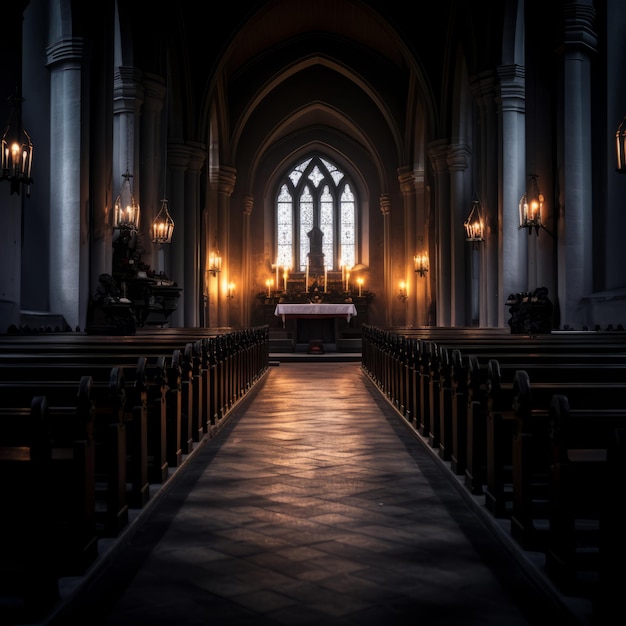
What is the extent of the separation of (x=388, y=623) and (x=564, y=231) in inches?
368

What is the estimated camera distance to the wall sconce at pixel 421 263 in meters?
21.7

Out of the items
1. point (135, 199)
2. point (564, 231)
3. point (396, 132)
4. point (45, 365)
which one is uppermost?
point (396, 132)

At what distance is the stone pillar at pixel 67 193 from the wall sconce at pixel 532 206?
252 inches

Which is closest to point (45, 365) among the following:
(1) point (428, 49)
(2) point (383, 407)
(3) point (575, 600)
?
(3) point (575, 600)

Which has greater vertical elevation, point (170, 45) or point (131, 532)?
point (170, 45)

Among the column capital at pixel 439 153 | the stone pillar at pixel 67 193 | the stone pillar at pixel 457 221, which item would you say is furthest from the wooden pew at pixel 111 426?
the column capital at pixel 439 153

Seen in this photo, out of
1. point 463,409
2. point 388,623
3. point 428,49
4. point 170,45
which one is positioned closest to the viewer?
point 388,623

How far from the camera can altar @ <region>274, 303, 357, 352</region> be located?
68.9 ft

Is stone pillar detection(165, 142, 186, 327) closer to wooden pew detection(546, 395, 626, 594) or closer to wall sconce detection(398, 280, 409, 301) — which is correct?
wall sconce detection(398, 280, 409, 301)

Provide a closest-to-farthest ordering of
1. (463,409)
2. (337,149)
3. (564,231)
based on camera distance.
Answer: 1. (463,409)
2. (564,231)
3. (337,149)

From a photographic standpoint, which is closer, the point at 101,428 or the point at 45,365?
the point at 101,428

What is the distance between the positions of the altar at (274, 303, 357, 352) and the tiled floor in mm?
15515

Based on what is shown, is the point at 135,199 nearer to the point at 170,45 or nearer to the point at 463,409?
the point at 170,45

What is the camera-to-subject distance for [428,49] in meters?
20.2
